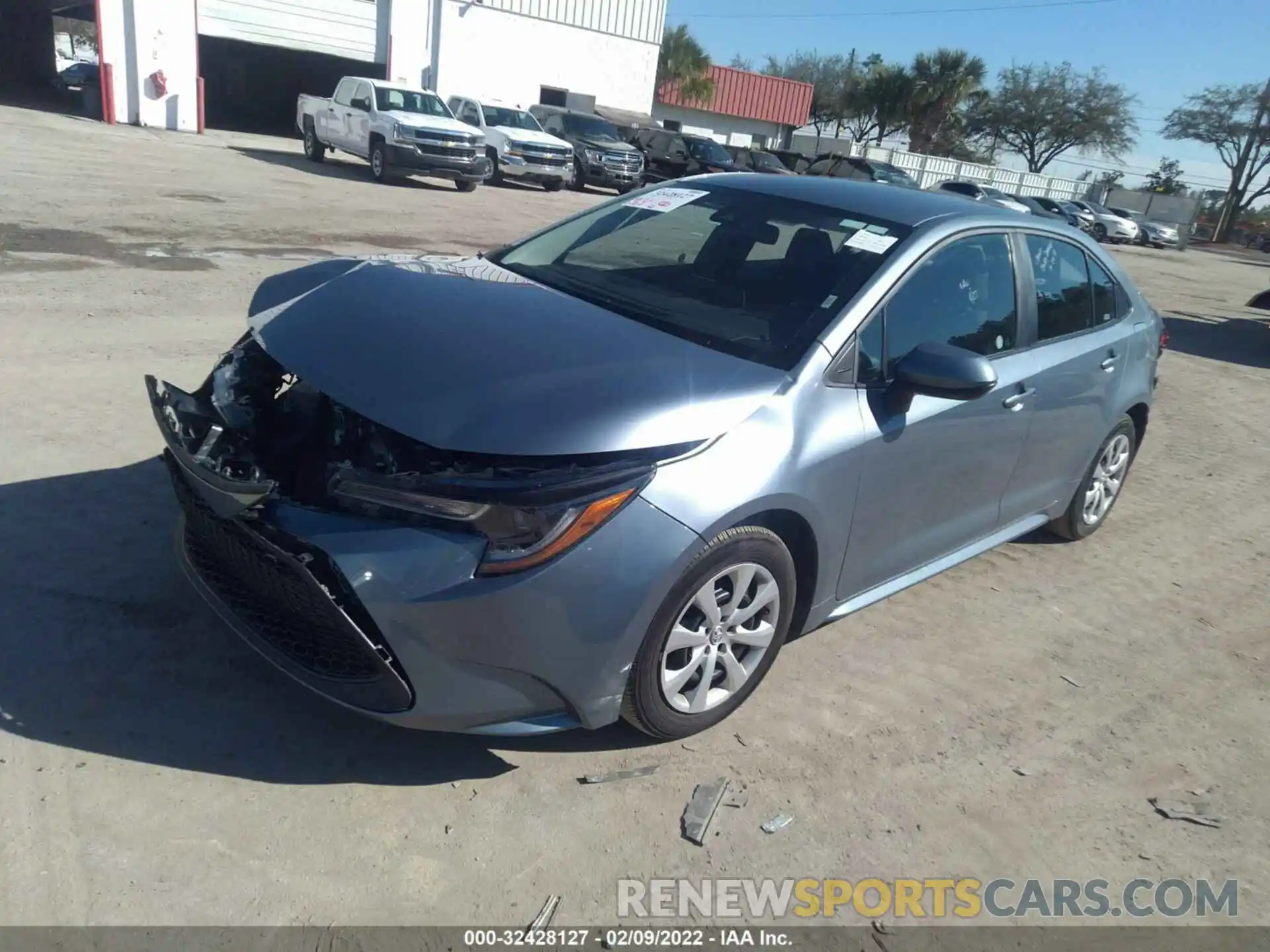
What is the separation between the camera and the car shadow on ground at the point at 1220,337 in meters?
12.6

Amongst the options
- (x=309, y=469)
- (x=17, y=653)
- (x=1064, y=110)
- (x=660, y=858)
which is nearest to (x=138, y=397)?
(x=17, y=653)

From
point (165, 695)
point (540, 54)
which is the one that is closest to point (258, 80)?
point (540, 54)

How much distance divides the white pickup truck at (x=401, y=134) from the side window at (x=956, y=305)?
16875 mm

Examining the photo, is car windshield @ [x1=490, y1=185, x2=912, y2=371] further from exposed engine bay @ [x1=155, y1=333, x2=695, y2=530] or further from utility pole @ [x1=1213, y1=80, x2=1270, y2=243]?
utility pole @ [x1=1213, y1=80, x2=1270, y2=243]

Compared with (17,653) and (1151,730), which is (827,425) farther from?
(17,653)

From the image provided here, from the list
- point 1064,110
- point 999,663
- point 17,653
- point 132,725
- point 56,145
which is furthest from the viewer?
point 1064,110

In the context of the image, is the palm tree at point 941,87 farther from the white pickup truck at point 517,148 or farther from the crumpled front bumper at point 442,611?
the crumpled front bumper at point 442,611

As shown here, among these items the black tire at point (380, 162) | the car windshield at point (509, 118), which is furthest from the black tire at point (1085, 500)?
the car windshield at point (509, 118)

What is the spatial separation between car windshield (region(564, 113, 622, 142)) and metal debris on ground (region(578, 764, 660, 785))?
24469mm

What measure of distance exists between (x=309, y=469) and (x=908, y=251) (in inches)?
87.7

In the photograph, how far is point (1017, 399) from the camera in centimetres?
398

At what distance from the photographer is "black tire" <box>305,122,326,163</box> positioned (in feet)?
73.9

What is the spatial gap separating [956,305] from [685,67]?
4667 centimetres

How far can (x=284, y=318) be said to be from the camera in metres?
3.34
